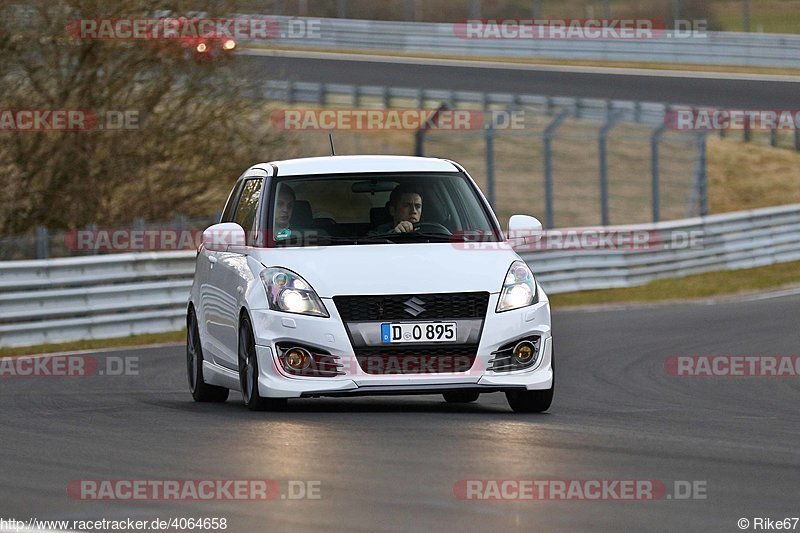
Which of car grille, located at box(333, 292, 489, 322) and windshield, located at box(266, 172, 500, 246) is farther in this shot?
windshield, located at box(266, 172, 500, 246)

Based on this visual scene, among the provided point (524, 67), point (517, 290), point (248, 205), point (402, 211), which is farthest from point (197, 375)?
point (524, 67)

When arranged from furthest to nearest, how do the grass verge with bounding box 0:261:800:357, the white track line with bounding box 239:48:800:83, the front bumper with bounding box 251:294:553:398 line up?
1. the white track line with bounding box 239:48:800:83
2. the grass verge with bounding box 0:261:800:357
3. the front bumper with bounding box 251:294:553:398

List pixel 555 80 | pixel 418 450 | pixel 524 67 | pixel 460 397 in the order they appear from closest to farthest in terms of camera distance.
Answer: pixel 418 450 < pixel 460 397 < pixel 555 80 < pixel 524 67

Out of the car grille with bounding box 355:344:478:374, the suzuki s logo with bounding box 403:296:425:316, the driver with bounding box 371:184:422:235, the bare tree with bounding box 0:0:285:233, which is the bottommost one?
the bare tree with bounding box 0:0:285:233

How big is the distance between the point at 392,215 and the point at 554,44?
37.4 meters

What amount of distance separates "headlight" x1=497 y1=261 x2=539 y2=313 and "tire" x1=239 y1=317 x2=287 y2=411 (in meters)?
1.42

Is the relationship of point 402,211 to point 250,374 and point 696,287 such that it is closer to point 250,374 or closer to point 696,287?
point 250,374

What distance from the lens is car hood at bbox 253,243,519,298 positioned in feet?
32.7

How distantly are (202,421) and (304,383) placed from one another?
629 millimetres

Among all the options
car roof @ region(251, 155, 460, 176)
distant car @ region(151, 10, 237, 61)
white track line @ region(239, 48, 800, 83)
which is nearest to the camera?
car roof @ region(251, 155, 460, 176)

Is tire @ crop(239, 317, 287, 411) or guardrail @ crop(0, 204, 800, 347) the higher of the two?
tire @ crop(239, 317, 287, 411)

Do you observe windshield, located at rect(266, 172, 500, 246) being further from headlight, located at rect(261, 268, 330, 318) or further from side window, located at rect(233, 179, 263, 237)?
headlight, located at rect(261, 268, 330, 318)

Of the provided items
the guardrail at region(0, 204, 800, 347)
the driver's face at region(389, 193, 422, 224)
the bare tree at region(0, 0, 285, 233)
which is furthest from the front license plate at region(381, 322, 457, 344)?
the bare tree at region(0, 0, 285, 233)

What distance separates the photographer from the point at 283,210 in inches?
429
